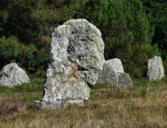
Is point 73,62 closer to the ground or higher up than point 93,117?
higher up

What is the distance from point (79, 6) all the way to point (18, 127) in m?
20.9

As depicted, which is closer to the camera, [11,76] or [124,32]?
[11,76]

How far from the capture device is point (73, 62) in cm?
991

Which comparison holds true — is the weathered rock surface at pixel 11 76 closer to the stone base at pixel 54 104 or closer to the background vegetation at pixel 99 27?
the background vegetation at pixel 99 27

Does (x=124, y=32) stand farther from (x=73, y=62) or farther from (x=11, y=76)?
(x=73, y=62)

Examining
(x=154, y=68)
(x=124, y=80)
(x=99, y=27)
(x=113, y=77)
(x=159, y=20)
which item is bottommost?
(x=124, y=80)

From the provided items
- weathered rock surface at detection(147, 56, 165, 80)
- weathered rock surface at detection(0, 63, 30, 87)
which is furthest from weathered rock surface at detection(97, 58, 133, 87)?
weathered rock surface at detection(147, 56, 165, 80)

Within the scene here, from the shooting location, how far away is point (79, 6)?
25.8 meters

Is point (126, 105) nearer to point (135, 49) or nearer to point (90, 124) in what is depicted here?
point (90, 124)

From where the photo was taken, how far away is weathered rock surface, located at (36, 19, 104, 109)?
31.5 ft

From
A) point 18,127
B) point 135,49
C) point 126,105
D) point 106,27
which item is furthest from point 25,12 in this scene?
point 18,127

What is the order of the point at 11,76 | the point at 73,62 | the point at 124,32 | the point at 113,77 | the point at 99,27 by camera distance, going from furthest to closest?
the point at 99,27 < the point at 124,32 < the point at 11,76 < the point at 113,77 < the point at 73,62

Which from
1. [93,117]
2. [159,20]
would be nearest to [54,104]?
[93,117]

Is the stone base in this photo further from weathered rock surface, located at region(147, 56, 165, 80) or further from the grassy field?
weathered rock surface, located at region(147, 56, 165, 80)
